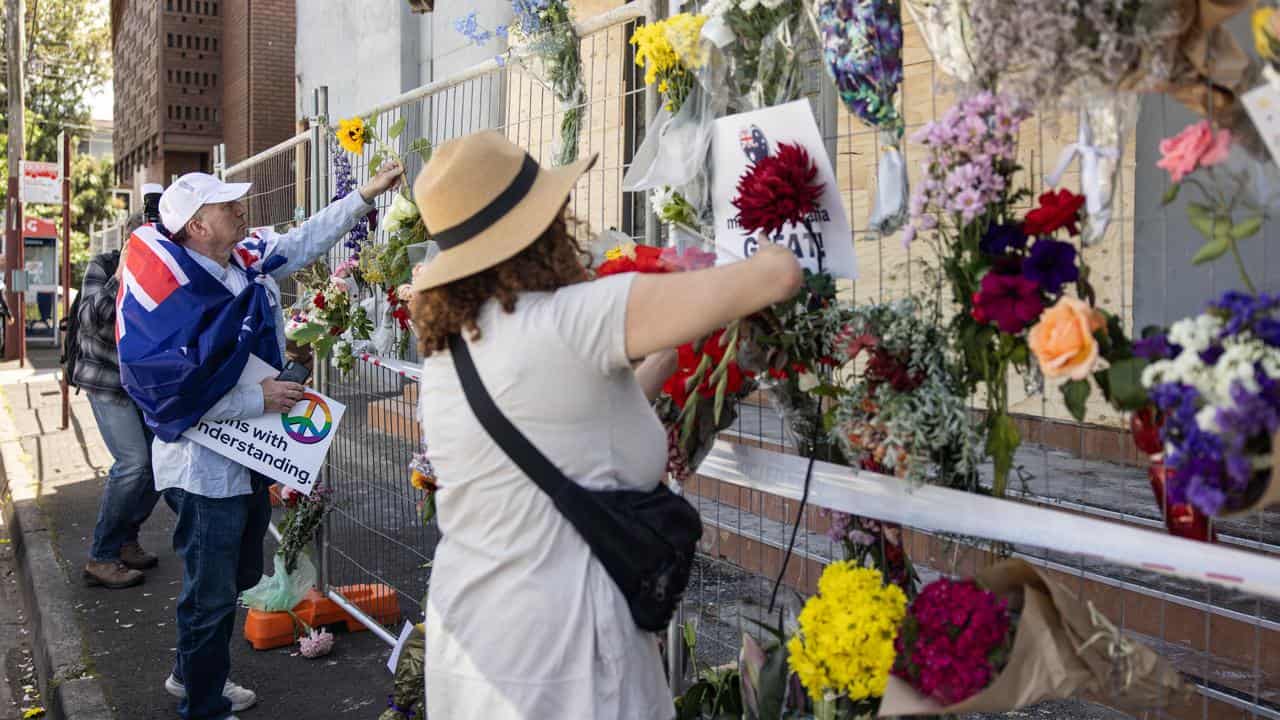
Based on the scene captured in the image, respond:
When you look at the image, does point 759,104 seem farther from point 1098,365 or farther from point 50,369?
point 50,369

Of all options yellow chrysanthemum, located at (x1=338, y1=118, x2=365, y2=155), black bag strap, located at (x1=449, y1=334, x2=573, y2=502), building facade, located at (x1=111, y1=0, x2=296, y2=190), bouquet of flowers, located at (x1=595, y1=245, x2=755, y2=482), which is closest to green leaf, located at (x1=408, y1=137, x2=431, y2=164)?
yellow chrysanthemum, located at (x1=338, y1=118, x2=365, y2=155)

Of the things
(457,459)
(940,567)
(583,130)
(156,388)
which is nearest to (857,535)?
(940,567)

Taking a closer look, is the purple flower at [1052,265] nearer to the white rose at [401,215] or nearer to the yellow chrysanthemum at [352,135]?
the white rose at [401,215]

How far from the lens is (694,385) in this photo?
254 cm

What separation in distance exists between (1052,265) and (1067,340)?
0.16 metres

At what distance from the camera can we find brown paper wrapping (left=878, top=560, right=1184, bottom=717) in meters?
1.86

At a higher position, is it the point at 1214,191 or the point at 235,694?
the point at 1214,191

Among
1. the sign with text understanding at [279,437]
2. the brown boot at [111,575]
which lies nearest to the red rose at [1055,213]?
the sign with text understanding at [279,437]

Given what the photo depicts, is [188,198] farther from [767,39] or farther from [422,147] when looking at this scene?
[767,39]

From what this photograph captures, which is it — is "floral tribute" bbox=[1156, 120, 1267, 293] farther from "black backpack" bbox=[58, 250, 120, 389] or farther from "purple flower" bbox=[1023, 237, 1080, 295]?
"black backpack" bbox=[58, 250, 120, 389]

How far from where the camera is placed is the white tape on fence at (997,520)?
1787mm

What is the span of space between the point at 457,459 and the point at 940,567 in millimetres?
1356

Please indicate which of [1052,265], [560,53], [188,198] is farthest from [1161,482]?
[188,198]

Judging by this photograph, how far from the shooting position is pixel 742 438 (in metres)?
3.41
